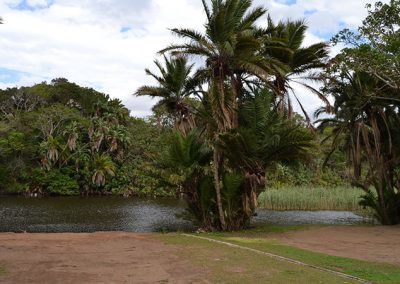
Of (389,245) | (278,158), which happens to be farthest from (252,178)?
(389,245)

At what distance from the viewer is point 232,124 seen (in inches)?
730

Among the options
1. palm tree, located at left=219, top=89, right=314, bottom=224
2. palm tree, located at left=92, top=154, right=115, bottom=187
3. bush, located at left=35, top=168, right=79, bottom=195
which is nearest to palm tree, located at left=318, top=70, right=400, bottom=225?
palm tree, located at left=219, top=89, right=314, bottom=224

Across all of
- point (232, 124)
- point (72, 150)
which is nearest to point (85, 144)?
point (72, 150)

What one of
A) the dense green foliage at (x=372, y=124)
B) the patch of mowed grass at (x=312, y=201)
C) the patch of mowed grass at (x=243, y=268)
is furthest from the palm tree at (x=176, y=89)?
the patch of mowed grass at (x=312, y=201)

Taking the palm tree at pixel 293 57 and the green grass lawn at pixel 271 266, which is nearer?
the green grass lawn at pixel 271 266

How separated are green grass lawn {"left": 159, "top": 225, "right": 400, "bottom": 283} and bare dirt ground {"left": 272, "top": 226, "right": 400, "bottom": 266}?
128cm

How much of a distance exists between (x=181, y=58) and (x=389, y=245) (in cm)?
1098

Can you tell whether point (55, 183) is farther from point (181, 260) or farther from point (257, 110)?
point (181, 260)

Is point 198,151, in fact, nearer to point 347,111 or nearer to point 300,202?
point 347,111

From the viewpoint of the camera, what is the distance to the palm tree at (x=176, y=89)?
803 inches

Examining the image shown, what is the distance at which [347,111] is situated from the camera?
21.6 meters

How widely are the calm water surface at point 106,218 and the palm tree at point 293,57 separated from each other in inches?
282

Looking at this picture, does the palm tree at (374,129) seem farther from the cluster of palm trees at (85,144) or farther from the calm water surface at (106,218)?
the cluster of palm trees at (85,144)

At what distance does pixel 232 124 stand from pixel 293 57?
4845 millimetres
